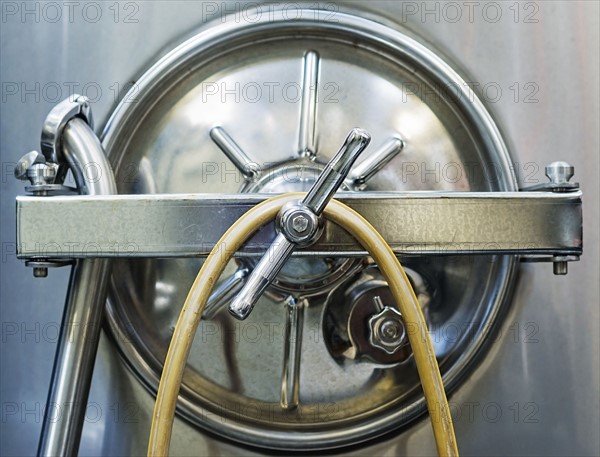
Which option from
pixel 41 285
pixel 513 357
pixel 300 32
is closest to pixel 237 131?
pixel 300 32

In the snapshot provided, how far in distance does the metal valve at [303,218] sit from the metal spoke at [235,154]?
0.53ft

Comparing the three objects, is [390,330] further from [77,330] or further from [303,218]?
[77,330]

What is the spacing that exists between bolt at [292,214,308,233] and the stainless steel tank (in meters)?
0.17

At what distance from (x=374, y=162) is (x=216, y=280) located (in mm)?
238

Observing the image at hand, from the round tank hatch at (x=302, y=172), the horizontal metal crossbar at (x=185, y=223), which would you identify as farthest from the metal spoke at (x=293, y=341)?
the horizontal metal crossbar at (x=185, y=223)

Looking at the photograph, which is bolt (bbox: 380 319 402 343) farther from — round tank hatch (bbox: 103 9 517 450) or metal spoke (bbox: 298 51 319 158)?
metal spoke (bbox: 298 51 319 158)

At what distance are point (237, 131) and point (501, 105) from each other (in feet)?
0.90

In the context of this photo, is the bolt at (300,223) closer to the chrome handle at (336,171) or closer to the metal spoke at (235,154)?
the chrome handle at (336,171)

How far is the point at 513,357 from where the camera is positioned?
0.72 metres

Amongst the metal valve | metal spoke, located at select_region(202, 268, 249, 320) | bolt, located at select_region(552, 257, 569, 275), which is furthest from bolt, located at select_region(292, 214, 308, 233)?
bolt, located at select_region(552, 257, 569, 275)

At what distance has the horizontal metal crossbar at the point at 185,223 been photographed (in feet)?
1.94

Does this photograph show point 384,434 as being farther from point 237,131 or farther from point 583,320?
point 237,131

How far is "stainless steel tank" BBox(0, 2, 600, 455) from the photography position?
71 cm

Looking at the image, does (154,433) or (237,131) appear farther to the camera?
(237,131)
